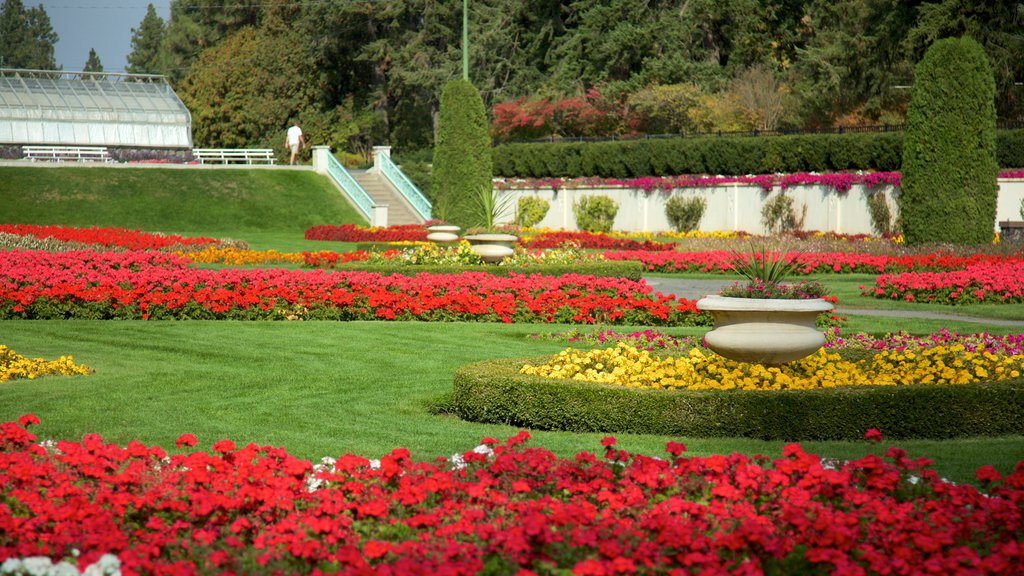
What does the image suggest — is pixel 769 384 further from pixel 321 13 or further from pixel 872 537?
pixel 321 13

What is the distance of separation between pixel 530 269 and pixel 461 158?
401 inches

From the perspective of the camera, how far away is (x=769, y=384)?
7.60 m

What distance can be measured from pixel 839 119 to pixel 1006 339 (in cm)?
3017

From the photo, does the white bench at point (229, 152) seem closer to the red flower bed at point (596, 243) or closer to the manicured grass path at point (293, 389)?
the red flower bed at point (596, 243)

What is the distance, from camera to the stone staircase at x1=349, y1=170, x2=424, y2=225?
3559cm

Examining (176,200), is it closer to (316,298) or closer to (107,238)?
(107,238)

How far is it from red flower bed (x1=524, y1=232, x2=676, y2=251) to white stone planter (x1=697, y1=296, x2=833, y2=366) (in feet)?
50.4

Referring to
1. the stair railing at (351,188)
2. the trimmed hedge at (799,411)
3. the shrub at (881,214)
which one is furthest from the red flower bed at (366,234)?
the trimmed hedge at (799,411)

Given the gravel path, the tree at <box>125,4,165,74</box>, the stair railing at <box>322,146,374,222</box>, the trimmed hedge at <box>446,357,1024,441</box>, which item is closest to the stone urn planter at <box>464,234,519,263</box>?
the gravel path

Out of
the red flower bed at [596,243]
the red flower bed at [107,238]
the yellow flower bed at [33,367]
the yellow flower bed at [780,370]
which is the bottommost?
the yellow flower bed at [33,367]

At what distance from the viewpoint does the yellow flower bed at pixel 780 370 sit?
7598 mm

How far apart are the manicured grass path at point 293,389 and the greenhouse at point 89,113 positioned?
3123 centimetres

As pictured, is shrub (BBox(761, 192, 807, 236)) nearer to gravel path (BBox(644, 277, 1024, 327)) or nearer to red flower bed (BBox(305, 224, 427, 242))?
red flower bed (BBox(305, 224, 427, 242))

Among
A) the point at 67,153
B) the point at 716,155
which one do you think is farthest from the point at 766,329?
the point at 67,153
